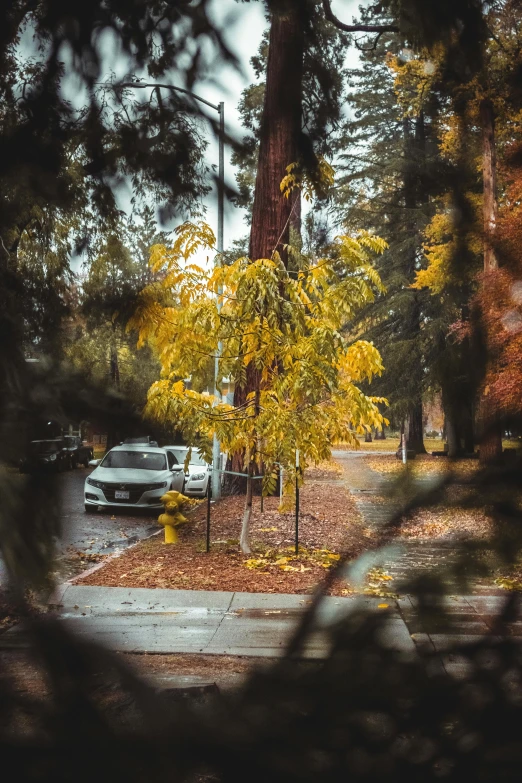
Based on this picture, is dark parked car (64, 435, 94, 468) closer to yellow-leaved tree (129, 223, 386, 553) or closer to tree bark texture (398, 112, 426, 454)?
tree bark texture (398, 112, 426, 454)

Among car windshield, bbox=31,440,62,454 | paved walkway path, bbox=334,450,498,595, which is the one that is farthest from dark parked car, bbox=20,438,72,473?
paved walkway path, bbox=334,450,498,595

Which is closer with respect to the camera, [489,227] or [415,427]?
[489,227]

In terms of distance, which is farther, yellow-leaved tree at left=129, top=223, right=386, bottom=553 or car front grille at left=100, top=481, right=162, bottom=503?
yellow-leaved tree at left=129, top=223, right=386, bottom=553

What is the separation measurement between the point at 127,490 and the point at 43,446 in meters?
0.49

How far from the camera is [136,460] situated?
960 millimetres

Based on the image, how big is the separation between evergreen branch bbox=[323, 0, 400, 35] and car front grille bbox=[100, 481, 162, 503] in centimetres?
72

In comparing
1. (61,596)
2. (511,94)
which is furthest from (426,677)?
(511,94)

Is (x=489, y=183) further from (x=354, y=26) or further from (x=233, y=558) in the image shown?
(x=233, y=558)

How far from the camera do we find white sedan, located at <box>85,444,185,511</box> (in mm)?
850

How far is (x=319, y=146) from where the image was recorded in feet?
3.80

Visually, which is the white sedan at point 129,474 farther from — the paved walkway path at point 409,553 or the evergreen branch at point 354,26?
the evergreen branch at point 354,26

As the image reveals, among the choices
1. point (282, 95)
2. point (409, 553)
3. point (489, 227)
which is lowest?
point (409, 553)

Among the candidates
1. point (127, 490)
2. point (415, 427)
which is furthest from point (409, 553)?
point (127, 490)

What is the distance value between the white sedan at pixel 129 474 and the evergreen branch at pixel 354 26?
0.65 meters
